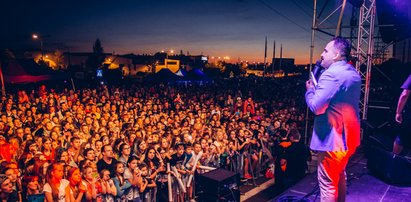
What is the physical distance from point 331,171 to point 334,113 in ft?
1.47

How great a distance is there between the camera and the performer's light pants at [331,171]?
6.87ft

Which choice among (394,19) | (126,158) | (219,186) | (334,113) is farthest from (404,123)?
(126,158)

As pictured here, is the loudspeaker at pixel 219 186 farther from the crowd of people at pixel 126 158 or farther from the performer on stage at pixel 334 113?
the performer on stage at pixel 334 113

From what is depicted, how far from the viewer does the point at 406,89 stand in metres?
3.72

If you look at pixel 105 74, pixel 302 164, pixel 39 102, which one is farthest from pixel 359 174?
pixel 105 74

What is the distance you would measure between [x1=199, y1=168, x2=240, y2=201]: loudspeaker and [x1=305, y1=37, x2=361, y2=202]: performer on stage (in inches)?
64.1

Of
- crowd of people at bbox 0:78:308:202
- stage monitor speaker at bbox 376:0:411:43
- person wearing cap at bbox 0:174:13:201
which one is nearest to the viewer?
person wearing cap at bbox 0:174:13:201

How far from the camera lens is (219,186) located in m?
3.55

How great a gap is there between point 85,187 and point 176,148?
78.6 inches

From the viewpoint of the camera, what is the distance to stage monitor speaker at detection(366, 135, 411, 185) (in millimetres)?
3529

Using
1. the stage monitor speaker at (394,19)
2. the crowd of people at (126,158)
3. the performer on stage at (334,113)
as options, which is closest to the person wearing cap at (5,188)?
the crowd of people at (126,158)

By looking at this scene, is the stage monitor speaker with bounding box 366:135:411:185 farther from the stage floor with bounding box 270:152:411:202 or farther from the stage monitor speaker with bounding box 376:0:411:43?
the stage monitor speaker with bounding box 376:0:411:43

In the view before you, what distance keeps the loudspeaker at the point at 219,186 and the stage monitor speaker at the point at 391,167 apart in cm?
197

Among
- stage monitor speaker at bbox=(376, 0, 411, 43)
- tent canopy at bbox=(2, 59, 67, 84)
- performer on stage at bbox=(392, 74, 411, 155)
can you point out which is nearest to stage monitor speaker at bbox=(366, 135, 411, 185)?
Result: performer on stage at bbox=(392, 74, 411, 155)
